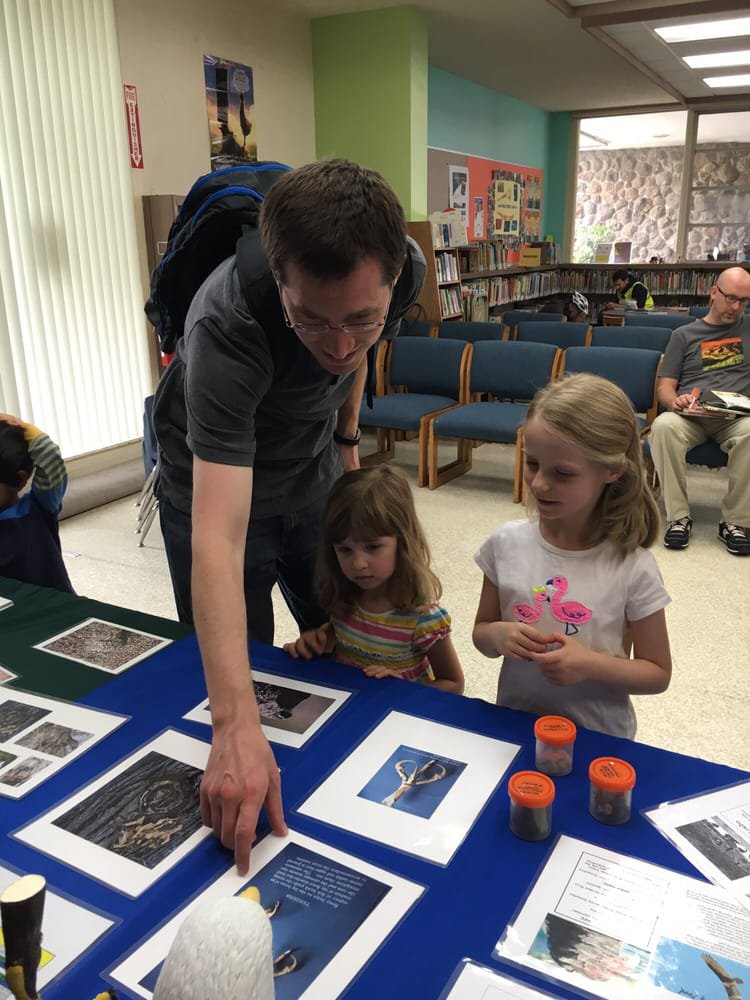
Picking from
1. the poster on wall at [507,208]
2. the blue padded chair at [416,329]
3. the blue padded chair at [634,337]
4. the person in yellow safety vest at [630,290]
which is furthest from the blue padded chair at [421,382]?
the poster on wall at [507,208]

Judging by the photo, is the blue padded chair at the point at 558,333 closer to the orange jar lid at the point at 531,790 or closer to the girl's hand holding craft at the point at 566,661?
the girl's hand holding craft at the point at 566,661

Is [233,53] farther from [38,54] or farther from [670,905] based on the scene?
[670,905]

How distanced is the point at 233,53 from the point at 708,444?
3888 mm

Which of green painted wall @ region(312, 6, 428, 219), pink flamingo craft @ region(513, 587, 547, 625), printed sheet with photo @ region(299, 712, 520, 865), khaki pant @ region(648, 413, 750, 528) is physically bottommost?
khaki pant @ region(648, 413, 750, 528)

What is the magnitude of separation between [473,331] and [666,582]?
2.70m

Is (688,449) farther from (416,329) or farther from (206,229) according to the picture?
(206,229)

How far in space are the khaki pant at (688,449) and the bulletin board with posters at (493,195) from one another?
14.0 feet

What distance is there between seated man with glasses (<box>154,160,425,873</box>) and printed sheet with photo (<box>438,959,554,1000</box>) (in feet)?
0.91

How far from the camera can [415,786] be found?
105 cm

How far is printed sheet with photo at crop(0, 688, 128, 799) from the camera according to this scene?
3.56 feet

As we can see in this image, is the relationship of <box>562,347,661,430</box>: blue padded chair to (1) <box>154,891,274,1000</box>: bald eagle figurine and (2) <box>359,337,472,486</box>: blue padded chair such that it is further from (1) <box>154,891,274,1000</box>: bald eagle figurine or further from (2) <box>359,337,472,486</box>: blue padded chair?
(1) <box>154,891,274,1000</box>: bald eagle figurine

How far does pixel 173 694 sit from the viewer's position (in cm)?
127

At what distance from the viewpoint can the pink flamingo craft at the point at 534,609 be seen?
1.34m

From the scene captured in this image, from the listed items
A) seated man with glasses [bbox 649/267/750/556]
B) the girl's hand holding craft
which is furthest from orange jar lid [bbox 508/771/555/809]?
seated man with glasses [bbox 649/267/750/556]
